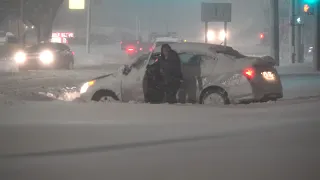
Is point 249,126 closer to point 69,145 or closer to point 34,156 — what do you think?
point 69,145

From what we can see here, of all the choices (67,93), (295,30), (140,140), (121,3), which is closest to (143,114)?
(140,140)

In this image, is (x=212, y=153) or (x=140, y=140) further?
(x=140, y=140)

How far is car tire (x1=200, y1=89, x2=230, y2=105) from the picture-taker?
11.3m

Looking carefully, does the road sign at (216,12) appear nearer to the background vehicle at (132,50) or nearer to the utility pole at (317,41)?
the utility pole at (317,41)

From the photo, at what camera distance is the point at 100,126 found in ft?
27.5

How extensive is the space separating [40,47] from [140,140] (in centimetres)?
2089

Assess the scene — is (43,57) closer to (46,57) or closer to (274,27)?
(46,57)

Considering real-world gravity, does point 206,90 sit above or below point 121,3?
below

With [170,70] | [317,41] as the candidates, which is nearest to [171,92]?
[170,70]

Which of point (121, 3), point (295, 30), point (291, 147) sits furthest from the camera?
point (121, 3)

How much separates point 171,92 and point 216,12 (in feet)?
52.5

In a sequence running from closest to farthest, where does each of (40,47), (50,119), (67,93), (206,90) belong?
(50,119)
(206,90)
(67,93)
(40,47)

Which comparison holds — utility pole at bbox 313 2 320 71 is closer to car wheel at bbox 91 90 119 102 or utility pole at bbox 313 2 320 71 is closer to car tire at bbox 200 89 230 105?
car tire at bbox 200 89 230 105

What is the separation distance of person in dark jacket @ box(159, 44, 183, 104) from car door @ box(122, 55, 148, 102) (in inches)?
20.5
